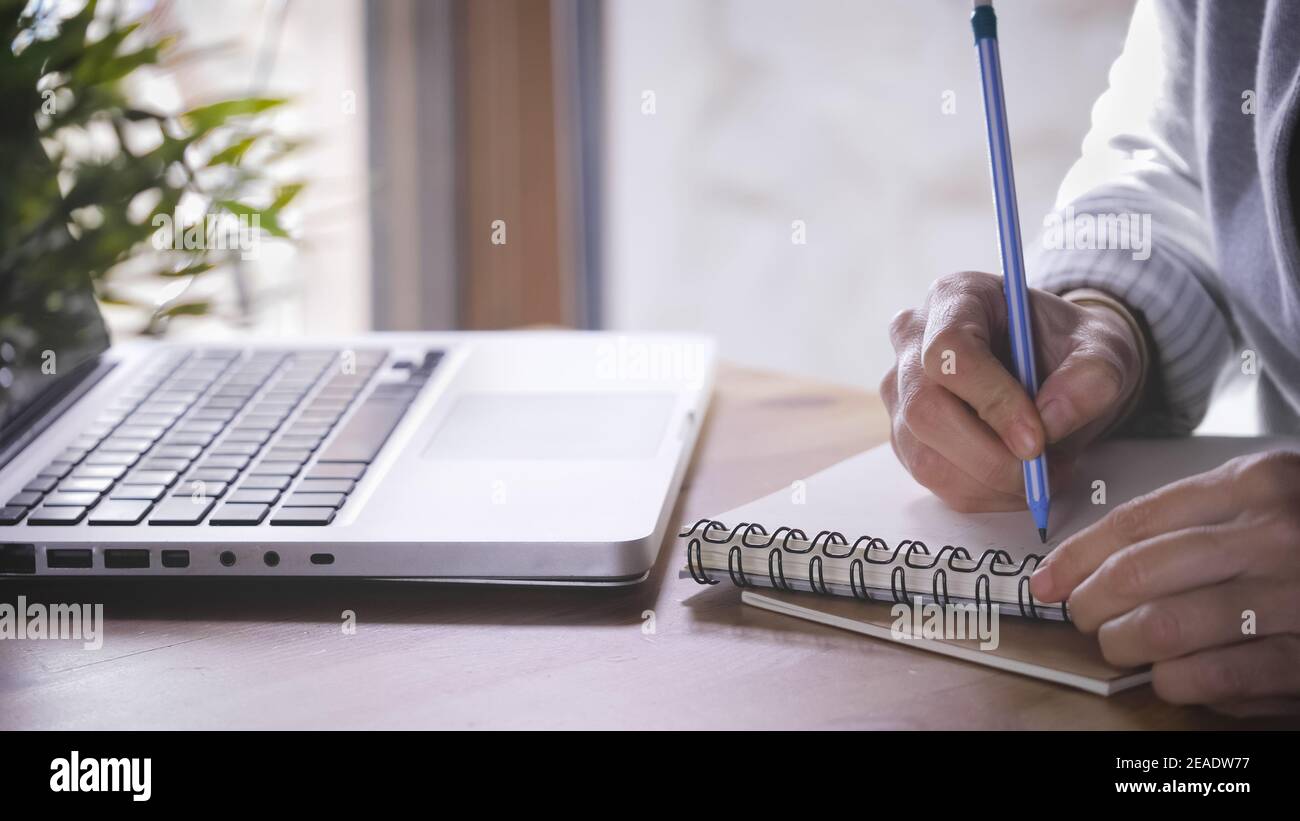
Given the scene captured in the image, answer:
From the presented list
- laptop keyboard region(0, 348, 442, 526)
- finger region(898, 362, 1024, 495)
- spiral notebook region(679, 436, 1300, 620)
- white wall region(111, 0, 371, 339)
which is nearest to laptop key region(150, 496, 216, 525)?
laptop keyboard region(0, 348, 442, 526)

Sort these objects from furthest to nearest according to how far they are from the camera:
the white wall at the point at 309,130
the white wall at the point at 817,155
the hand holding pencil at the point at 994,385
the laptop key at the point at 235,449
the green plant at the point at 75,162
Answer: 1. the white wall at the point at 309,130
2. the white wall at the point at 817,155
3. the green plant at the point at 75,162
4. the laptop key at the point at 235,449
5. the hand holding pencil at the point at 994,385

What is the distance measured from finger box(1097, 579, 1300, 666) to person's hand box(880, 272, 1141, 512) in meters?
0.10

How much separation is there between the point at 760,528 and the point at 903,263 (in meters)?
1.28

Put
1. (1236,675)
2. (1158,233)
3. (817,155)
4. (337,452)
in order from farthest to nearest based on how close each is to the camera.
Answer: (817,155), (1158,233), (337,452), (1236,675)

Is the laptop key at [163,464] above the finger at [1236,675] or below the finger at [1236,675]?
above

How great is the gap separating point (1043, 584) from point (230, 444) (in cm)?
41

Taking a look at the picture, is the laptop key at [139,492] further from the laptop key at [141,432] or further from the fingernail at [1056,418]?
the fingernail at [1056,418]

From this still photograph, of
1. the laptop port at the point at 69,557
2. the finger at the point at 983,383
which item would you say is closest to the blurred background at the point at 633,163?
the finger at the point at 983,383

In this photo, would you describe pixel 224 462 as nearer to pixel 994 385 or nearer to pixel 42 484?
pixel 42 484

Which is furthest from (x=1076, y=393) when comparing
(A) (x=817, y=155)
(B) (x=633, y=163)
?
(B) (x=633, y=163)

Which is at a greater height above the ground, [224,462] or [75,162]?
[75,162]

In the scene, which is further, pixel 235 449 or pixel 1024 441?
pixel 235 449

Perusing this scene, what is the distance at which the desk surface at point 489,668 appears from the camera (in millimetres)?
380

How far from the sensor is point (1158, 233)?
740mm
